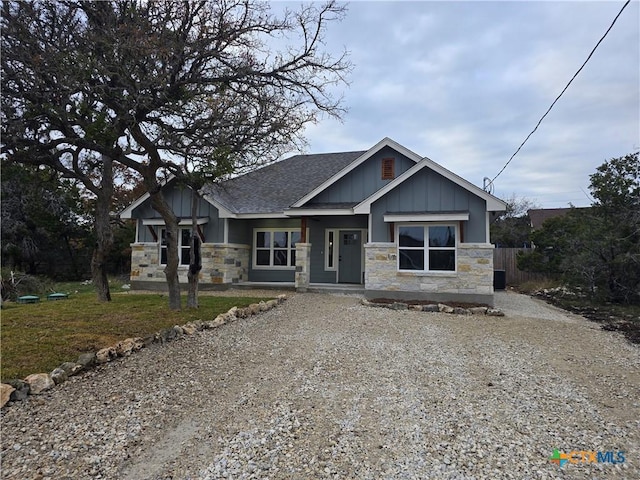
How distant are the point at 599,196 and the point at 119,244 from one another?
71.3ft

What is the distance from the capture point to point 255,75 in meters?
7.20

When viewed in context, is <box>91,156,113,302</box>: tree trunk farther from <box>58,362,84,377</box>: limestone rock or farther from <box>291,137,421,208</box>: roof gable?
<box>291,137,421,208</box>: roof gable

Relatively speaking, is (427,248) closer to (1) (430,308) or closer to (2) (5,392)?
(1) (430,308)

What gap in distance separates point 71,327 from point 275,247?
950 cm

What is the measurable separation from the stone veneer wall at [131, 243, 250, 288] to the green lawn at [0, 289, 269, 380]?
4.44 metres

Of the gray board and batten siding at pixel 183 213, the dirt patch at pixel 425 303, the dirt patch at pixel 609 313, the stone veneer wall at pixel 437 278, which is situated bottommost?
the dirt patch at pixel 609 313

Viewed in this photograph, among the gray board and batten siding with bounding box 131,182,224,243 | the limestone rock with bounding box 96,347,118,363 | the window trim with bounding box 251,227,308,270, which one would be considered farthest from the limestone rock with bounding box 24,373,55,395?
the window trim with bounding box 251,227,308,270

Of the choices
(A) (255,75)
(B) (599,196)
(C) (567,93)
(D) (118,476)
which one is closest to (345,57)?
(A) (255,75)

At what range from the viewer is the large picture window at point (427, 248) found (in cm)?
1171

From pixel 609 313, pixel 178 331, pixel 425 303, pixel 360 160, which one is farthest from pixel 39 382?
pixel 609 313

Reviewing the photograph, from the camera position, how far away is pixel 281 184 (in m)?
17.3

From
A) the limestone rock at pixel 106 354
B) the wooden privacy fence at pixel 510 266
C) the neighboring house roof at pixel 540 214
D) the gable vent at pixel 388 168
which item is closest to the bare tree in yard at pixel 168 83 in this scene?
the limestone rock at pixel 106 354

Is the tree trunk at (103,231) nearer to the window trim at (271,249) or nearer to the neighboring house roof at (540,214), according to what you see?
the window trim at (271,249)

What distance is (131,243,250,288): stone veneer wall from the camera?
14711 millimetres
